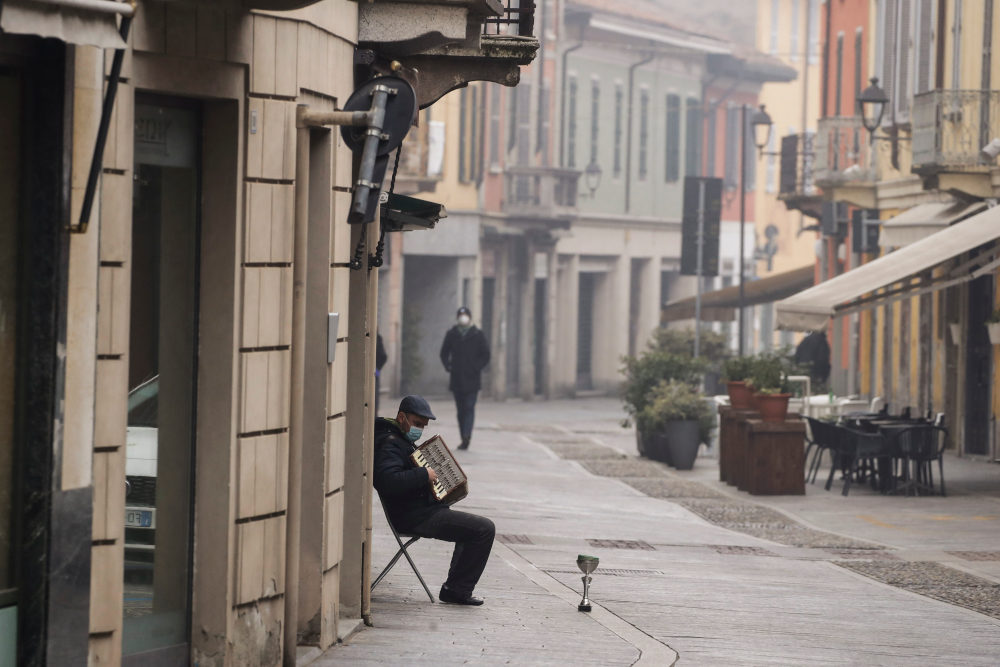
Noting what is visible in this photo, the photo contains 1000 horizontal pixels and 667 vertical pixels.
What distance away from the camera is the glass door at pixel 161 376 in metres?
8.04

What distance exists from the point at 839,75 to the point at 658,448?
1202 cm

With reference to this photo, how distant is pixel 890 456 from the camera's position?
64.6 ft

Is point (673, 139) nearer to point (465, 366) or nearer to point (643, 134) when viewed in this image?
point (643, 134)

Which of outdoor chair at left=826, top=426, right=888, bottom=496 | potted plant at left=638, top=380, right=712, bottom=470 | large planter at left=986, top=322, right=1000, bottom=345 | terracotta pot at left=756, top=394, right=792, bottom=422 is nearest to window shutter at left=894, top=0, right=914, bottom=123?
potted plant at left=638, top=380, right=712, bottom=470

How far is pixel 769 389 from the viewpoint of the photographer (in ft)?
65.4

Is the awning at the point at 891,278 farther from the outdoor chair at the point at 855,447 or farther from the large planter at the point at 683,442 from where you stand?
the large planter at the point at 683,442

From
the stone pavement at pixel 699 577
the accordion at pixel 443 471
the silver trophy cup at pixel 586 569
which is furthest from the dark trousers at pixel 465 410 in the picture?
the accordion at pixel 443 471

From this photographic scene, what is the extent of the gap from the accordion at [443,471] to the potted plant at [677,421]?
12122 millimetres

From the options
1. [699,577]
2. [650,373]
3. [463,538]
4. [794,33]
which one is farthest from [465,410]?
[794,33]

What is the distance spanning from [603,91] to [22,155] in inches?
1560

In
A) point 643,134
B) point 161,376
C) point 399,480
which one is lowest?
point 399,480

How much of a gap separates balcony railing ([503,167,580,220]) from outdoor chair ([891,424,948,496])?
22.5 metres

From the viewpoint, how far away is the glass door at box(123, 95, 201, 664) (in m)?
8.04

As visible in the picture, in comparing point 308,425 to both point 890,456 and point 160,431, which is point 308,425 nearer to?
point 160,431
